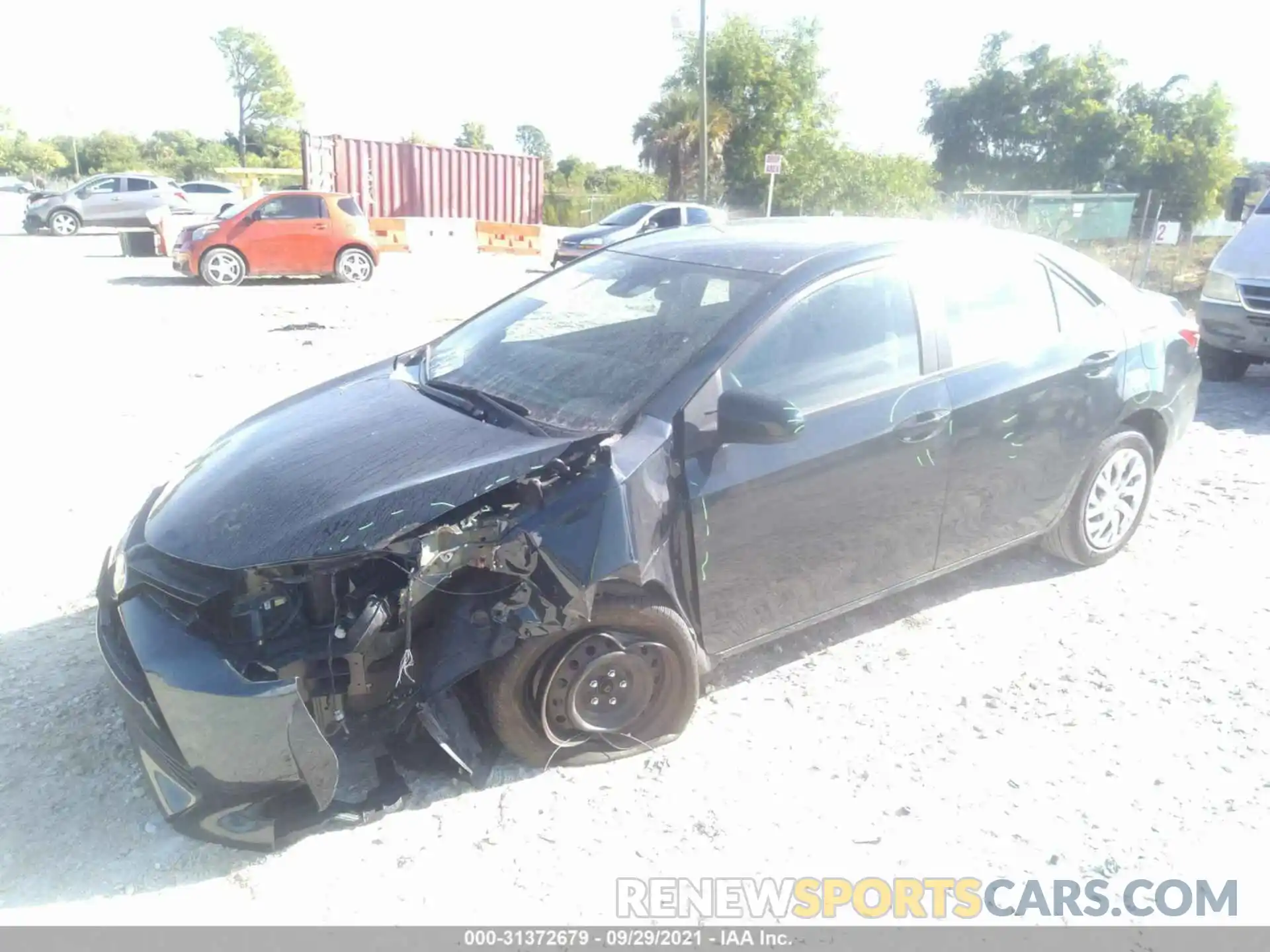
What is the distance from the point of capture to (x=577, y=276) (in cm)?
401

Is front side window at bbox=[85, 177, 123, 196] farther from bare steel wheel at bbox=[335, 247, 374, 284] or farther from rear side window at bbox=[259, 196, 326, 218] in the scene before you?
bare steel wheel at bbox=[335, 247, 374, 284]

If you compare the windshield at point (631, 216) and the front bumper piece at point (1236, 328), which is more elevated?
the windshield at point (631, 216)

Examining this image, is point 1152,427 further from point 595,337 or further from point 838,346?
point 595,337

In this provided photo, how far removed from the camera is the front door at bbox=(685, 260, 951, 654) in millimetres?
3021

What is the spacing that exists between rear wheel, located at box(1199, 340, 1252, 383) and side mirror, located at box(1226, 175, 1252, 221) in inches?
73.3

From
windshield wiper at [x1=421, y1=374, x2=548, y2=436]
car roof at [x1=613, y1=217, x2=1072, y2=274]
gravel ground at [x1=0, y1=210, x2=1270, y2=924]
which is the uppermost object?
car roof at [x1=613, y1=217, x2=1072, y2=274]

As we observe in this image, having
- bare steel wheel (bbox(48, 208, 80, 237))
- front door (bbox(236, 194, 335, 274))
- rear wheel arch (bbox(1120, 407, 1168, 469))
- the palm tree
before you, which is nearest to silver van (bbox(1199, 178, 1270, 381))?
rear wheel arch (bbox(1120, 407, 1168, 469))

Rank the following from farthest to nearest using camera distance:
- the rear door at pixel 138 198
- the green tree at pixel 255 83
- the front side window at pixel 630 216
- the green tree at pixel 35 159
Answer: the green tree at pixel 255 83 < the green tree at pixel 35 159 < the rear door at pixel 138 198 < the front side window at pixel 630 216

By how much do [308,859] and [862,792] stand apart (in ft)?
5.53

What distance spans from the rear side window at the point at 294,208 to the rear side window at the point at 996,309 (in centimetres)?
1368

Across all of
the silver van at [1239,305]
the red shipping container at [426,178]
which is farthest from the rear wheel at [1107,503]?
the red shipping container at [426,178]

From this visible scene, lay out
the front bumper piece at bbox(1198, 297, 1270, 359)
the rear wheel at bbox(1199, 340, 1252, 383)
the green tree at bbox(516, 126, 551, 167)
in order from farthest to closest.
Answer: the green tree at bbox(516, 126, 551, 167) → the rear wheel at bbox(1199, 340, 1252, 383) → the front bumper piece at bbox(1198, 297, 1270, 359)

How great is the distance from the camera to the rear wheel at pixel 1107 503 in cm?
425

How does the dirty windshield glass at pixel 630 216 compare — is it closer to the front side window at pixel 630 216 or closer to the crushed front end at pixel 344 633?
the front side window at pixel 630 216
